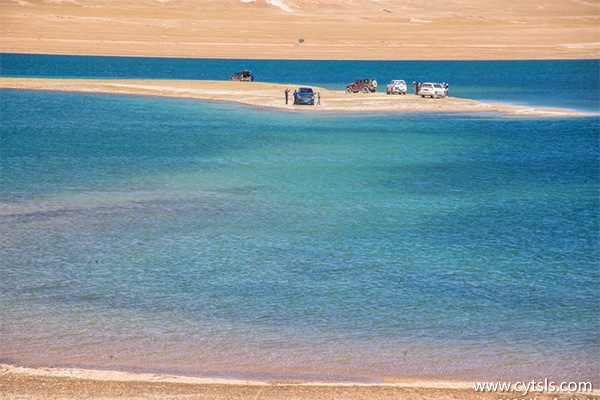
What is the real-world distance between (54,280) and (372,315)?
905 centimetres

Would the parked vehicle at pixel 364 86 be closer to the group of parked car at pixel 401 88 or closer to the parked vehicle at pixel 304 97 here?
the group of parked car at pixel 401 88

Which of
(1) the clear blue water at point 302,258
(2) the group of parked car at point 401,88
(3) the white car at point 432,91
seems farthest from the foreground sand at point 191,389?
(2) the group of parked car at point 401,88

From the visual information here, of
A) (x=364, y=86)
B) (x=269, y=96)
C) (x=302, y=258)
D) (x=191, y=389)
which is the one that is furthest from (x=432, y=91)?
(x=191, y=389)

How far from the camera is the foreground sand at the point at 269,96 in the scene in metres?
78.6

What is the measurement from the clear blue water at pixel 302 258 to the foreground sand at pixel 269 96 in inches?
826

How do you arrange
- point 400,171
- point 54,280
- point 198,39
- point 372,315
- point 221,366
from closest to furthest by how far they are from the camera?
point 221,366
point 372,315
point 54,280
point 400,171
point 198,39

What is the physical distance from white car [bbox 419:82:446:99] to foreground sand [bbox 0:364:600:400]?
234 feet

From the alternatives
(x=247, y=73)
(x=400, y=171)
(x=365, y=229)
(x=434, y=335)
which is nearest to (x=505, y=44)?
(x=247, y=73)

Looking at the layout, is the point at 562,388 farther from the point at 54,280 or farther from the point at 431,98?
the point at 431,98

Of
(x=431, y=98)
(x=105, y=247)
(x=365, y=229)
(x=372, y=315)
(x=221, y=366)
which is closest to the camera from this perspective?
(x=221, y=366)

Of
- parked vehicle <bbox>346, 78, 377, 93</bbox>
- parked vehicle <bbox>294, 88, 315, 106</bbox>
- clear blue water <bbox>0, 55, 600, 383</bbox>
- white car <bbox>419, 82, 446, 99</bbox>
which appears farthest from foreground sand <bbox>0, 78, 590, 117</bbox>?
clear blue water <bbox>0, 55, 600, 383</bbox>

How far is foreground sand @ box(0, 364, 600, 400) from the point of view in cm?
1603

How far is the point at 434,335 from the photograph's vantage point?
2053 cm

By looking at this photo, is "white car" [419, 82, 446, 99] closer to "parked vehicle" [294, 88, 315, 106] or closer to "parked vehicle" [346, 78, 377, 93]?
"parked vehicle" [346, 78, 377, 93]
